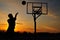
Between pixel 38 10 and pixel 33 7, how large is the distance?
0.52 m

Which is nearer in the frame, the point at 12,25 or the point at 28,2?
the point at 12,25

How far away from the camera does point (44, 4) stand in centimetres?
2128

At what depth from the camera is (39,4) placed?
21.1 meters

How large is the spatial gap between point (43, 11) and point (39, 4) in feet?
2.38
